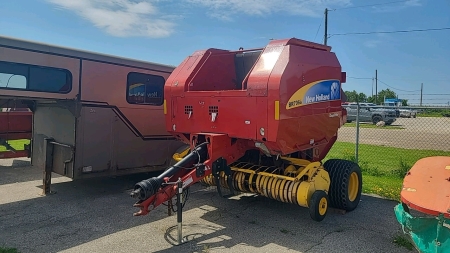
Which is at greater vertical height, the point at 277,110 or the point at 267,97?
the point at 267,97

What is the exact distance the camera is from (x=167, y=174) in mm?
4762

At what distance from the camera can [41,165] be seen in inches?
295

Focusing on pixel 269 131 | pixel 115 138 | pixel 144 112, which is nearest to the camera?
pixel 269 131

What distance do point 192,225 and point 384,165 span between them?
6.79 meters

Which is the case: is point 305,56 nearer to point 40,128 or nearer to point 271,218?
point 271,218

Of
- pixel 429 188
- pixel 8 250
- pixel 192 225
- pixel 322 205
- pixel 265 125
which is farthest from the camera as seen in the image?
pixel 192 225

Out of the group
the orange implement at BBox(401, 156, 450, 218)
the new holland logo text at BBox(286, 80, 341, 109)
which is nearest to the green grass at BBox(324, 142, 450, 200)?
the new holland logo text at BBox(286, 80, 341, 109)

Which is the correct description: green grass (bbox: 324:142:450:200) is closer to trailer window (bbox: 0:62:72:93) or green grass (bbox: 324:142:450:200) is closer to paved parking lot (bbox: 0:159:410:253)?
paved parking lot (bbox: 0:159:410:253)

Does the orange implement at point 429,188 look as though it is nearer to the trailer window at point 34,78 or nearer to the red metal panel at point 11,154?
the trailer window at point 34,78

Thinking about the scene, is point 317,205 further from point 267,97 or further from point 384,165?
point 384,165

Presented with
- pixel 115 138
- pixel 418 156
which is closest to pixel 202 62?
pixel 115 138

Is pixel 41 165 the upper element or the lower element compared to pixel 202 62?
lower

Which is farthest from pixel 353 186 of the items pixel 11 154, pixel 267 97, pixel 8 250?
pixel 11 154

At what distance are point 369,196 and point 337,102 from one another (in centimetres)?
215
